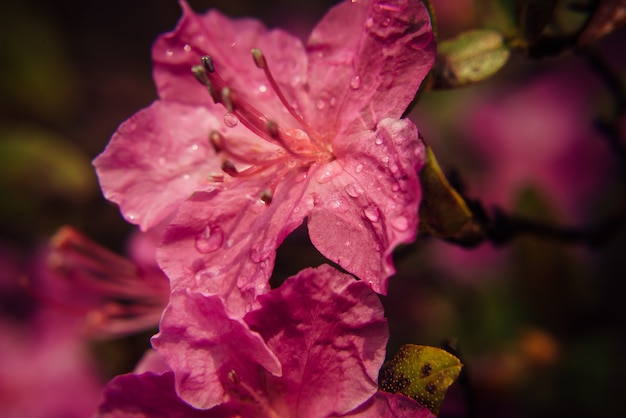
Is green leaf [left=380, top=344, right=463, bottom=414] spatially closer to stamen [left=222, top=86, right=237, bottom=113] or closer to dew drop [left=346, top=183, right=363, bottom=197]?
dew drop [left=346, top=183, right=363, bottom=197]

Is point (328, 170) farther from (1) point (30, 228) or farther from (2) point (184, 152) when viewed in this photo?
(1) point (30, 228)

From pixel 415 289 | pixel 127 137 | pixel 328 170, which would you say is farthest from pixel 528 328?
pixel 127 137

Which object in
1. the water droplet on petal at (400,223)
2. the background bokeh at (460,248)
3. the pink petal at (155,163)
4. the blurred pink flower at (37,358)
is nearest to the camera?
the water droplet on petal at (400,223)

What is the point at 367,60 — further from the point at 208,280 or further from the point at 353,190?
the point at 208,280

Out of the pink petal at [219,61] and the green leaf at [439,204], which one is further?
the pink petal at [219,61]

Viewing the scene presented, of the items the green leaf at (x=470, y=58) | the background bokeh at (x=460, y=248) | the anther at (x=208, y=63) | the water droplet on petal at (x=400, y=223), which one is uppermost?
the anther at (x=208, y=63)

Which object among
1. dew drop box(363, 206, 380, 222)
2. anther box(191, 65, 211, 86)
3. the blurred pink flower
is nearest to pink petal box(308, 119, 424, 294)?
dew drop box(363, 206, 380, 222)

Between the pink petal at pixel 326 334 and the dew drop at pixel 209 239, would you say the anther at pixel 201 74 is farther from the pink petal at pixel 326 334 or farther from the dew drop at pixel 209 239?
the pink petal at pixel 326 334

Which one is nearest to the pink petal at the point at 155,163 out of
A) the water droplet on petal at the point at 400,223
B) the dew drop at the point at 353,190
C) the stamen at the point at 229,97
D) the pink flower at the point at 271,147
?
the pink flower at the point at 271,147
